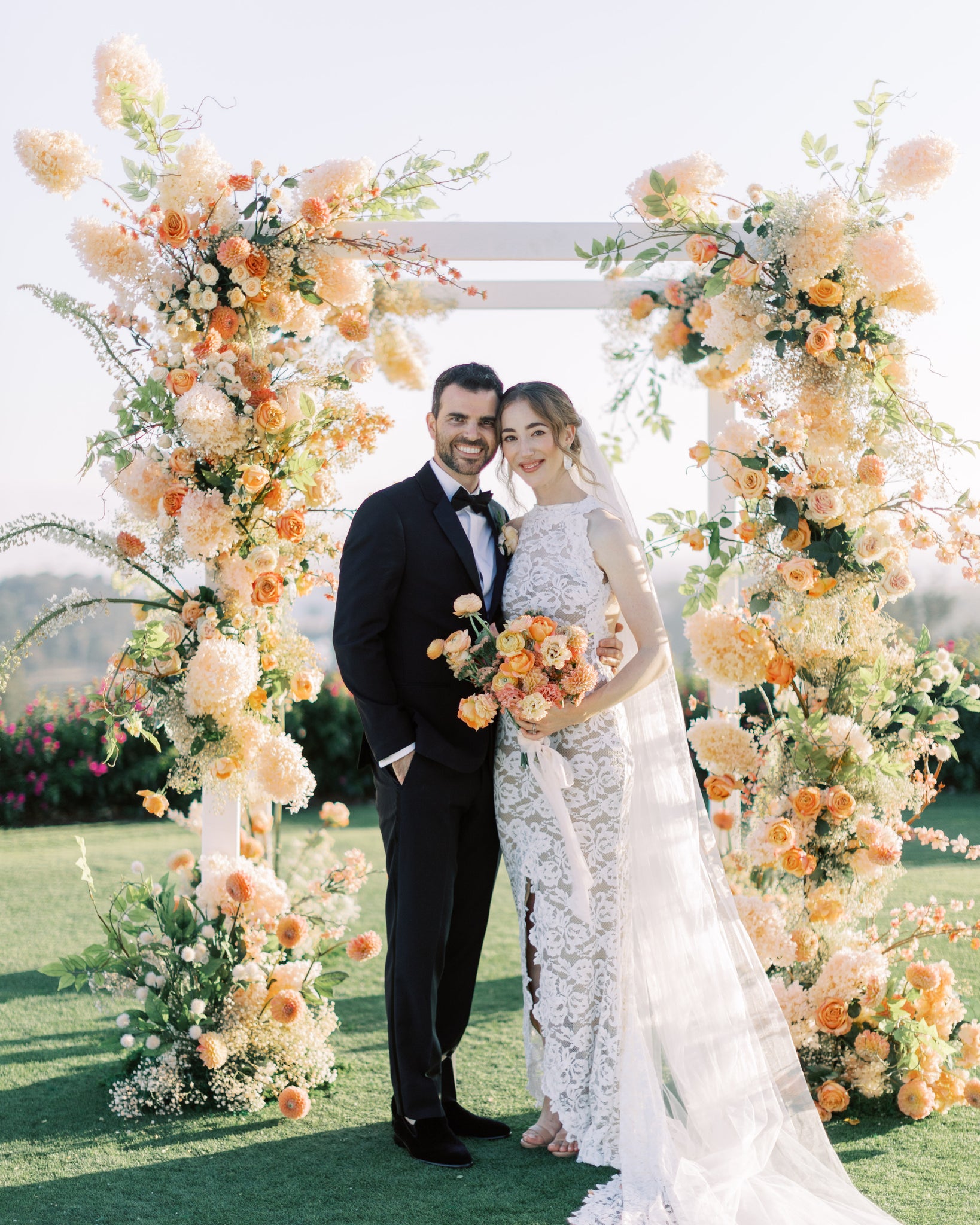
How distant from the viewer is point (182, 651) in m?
3.84

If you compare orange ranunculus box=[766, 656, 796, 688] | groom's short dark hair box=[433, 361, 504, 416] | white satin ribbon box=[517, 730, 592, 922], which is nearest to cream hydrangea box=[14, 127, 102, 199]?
groom's short dark hair box=[433, 361, 504, 416]

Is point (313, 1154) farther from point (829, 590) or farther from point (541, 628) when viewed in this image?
point (829, 590)

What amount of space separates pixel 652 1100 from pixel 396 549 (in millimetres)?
1885

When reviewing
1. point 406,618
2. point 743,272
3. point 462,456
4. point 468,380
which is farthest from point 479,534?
point 743,272

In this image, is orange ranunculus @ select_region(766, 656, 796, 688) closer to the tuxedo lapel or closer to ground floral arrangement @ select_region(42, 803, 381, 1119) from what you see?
the tuxedo lapel

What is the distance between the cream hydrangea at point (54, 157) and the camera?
370 centimetres

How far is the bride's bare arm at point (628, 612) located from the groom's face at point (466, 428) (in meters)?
0.45

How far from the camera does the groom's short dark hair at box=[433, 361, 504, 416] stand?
356 centimetres

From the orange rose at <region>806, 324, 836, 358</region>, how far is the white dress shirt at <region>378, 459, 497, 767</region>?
1287 mm

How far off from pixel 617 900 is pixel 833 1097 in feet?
3.55

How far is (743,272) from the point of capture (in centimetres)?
374

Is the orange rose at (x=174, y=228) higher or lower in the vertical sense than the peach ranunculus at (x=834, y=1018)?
higher

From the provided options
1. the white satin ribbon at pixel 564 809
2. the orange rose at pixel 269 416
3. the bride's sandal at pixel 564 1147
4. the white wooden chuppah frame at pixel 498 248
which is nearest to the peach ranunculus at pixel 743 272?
the white wooden chuppah frame at pixel 498 248

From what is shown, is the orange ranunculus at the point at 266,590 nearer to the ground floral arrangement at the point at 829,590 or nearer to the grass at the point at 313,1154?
the ground floral arrangement at the point at 829,590
